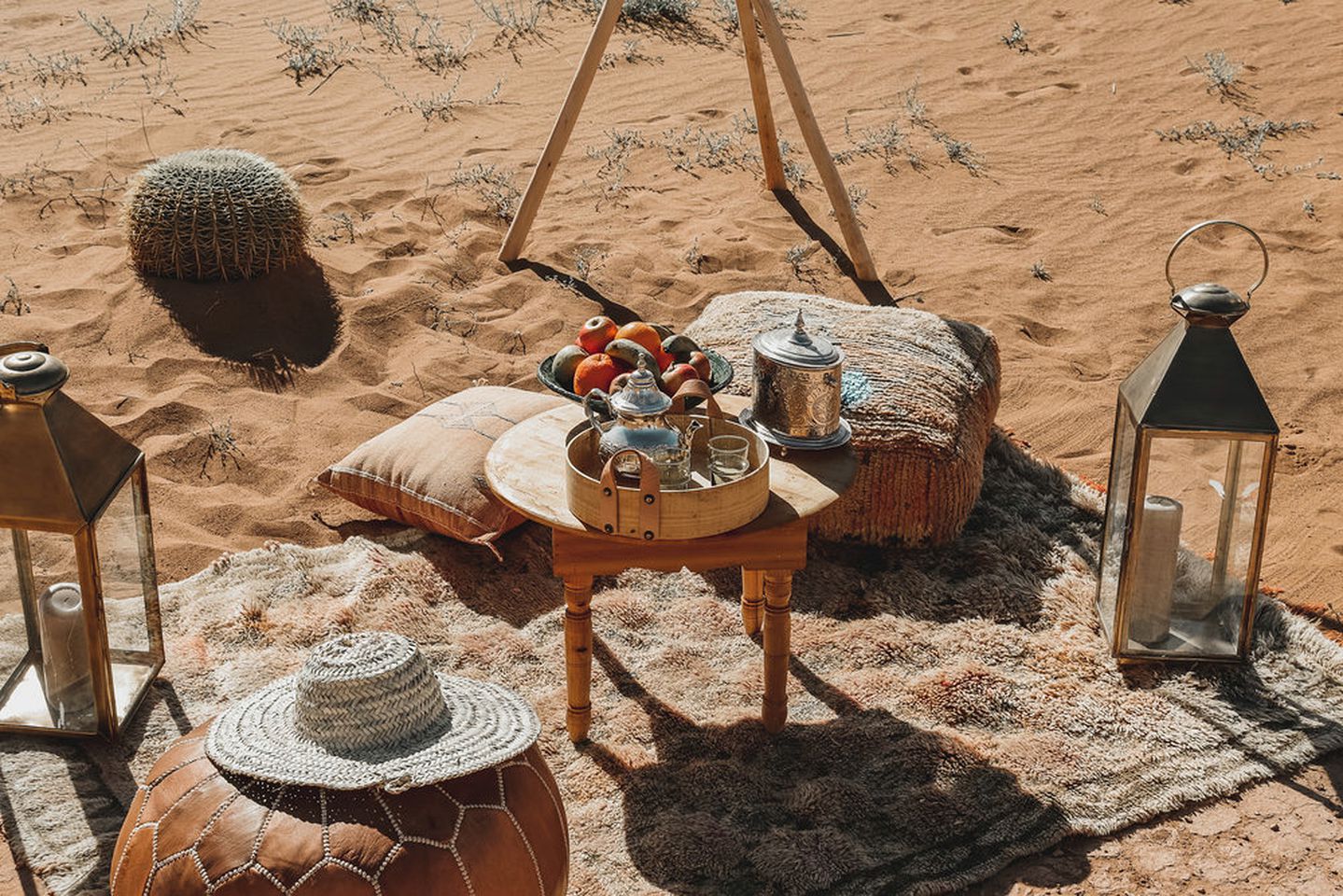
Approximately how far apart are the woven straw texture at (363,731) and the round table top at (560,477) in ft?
2.59

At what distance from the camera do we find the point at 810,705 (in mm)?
3666

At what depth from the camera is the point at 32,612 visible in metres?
3.50

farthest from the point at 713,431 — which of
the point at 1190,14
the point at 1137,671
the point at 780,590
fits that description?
the point at 1190,14

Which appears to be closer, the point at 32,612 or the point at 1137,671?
the point at 32,612

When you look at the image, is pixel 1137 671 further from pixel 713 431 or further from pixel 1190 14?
pixel 1190 14

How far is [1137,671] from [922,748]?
29.1 inches

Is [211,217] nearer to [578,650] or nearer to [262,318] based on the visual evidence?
[262,318]

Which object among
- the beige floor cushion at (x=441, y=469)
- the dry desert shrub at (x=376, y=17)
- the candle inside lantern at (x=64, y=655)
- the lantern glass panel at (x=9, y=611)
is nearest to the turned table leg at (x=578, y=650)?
the beige floor cushion at (x=441, y=469)

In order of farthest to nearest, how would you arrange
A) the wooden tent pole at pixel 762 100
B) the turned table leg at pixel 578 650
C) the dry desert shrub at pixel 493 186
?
the dry desert shrub at pixel 493 186 → the wooden tent pole at pixel 762 100 → the turned table leg at pixel 578 650

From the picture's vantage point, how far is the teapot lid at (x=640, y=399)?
3.11 m

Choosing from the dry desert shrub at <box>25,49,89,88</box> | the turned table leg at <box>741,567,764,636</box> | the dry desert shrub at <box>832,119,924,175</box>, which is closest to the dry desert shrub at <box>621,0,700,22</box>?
the dry desert shrub at <box>832,119,924,175</box>

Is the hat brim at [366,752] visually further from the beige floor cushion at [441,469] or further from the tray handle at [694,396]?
the beige floor cushion at [441,469]

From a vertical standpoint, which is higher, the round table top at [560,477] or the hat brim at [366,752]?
the round table top at [560,477]

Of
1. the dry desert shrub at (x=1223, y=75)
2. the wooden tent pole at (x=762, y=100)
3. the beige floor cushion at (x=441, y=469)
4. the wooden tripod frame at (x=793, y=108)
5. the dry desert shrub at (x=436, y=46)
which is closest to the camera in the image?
the beige floor cushion at (x=441, y=469)
